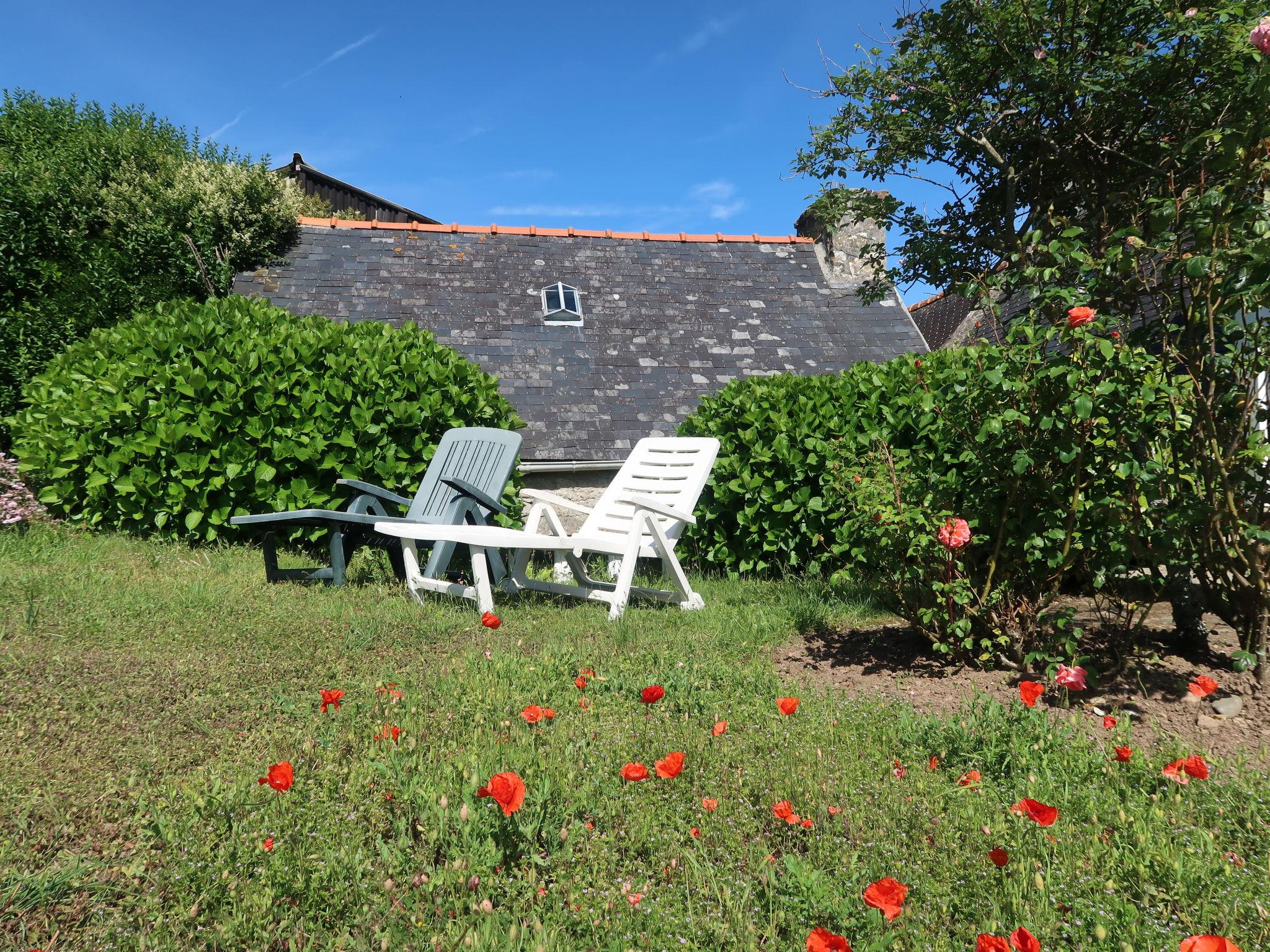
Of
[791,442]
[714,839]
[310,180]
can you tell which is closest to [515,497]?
[791,442]

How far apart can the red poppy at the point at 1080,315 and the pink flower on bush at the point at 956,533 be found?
91cm

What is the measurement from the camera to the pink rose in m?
2.98

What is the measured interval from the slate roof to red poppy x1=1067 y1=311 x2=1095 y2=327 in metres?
5.82

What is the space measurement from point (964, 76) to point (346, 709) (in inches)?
256

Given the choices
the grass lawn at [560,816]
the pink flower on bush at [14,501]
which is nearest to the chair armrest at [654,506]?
the grass lawn at [560,816]

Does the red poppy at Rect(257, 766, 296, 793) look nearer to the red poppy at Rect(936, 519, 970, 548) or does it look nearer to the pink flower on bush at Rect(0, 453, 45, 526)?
the red poppy at Rect(936, 519, 970, 548)

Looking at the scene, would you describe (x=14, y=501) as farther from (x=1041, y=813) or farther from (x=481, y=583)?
(x=1041, y=813)

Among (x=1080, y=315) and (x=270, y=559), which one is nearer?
(x=1080, y=315)

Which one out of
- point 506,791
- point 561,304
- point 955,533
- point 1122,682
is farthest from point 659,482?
point 561,304

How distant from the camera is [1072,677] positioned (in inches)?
118

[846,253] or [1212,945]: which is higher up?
[846,253]

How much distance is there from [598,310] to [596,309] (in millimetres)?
36

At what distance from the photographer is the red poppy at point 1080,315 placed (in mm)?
3021

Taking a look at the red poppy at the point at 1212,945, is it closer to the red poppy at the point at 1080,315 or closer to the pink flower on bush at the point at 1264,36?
the red poppy at the point at 1080,315
